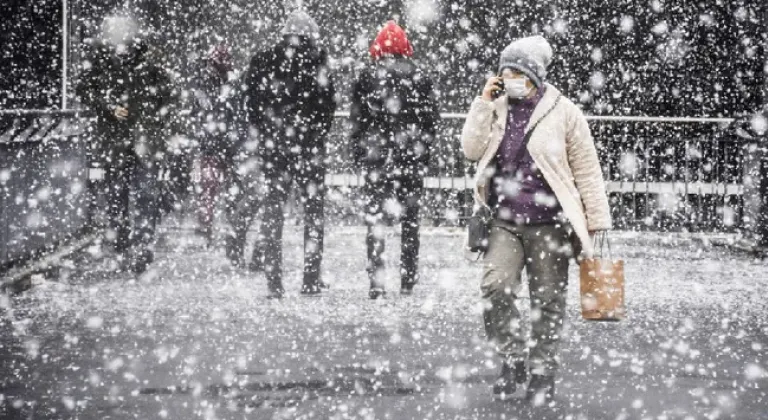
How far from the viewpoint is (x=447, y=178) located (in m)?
14.4

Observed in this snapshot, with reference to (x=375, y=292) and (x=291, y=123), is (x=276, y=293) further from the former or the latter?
(x=291, y=123)

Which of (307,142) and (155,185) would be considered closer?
(307,142)

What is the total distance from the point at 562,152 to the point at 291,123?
3.50 metres

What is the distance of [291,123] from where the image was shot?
8539mm

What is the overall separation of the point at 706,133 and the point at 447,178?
11.3 ft

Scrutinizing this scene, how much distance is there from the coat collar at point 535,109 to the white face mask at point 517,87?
11 cm

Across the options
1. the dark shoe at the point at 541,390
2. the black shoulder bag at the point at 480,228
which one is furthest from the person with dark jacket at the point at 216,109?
the dark shoe at the point at 541,390

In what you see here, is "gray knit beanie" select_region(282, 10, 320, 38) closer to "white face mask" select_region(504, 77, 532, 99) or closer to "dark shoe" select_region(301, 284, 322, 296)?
"dark shoe" select_region(301, 284, 322, 296)

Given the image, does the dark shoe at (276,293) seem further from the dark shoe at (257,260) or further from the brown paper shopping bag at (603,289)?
the brown paper shopping bag at (603,289)

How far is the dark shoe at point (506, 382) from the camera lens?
5.55 m

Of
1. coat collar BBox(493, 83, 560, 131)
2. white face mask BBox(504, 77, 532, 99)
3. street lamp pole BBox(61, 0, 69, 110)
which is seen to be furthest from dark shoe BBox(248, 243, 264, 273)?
white face mask BBox(504, 77, 532, 99)

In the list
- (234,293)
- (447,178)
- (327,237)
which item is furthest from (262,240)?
(447,178)

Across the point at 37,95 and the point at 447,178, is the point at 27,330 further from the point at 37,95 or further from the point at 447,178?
the point at 447,178

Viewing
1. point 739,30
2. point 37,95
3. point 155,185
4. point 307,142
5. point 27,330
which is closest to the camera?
point 27,330
